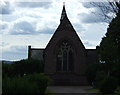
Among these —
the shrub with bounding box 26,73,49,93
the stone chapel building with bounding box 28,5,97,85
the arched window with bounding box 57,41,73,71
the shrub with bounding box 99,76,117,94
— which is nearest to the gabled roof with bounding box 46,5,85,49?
the stone chapel building with bounding box 28,5,97,85

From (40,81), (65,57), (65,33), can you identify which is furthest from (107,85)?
(65,33)

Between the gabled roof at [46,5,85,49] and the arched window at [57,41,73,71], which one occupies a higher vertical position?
the gabled roof at [46,5,85,49]

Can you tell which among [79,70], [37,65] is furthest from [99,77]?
[79,70]

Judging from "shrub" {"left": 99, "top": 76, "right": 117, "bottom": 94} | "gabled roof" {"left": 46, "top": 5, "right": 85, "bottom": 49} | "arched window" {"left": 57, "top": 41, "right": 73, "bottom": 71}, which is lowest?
"shrub" {"left": 99, "top": 76, "right": 117, "bottom": 94}

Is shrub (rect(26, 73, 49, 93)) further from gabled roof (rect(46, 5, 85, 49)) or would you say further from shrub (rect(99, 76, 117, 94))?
gabled roof (rect(46, 5, 85, 49))

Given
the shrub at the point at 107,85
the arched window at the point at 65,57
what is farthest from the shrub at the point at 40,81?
the arched window at the point at 65,57

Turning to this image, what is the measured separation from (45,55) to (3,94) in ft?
79.3

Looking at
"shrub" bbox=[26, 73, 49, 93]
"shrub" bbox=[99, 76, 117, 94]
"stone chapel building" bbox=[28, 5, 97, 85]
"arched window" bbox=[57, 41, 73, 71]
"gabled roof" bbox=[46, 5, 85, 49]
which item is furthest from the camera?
"gabled roof" bbox=[46, 5, 85, 49]

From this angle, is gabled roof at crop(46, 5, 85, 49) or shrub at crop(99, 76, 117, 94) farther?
gabled roof at crop(46, 5, 85, 49)

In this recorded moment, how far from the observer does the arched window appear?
39250 mm

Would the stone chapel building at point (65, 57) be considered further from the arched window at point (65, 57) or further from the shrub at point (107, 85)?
the shrub at point (107, 85)

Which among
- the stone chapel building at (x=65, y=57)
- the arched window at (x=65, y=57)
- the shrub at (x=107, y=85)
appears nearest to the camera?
the shrub at (x=107, y=85)

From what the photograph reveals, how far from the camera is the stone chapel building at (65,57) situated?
1523 inches

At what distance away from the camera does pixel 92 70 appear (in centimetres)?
3319
